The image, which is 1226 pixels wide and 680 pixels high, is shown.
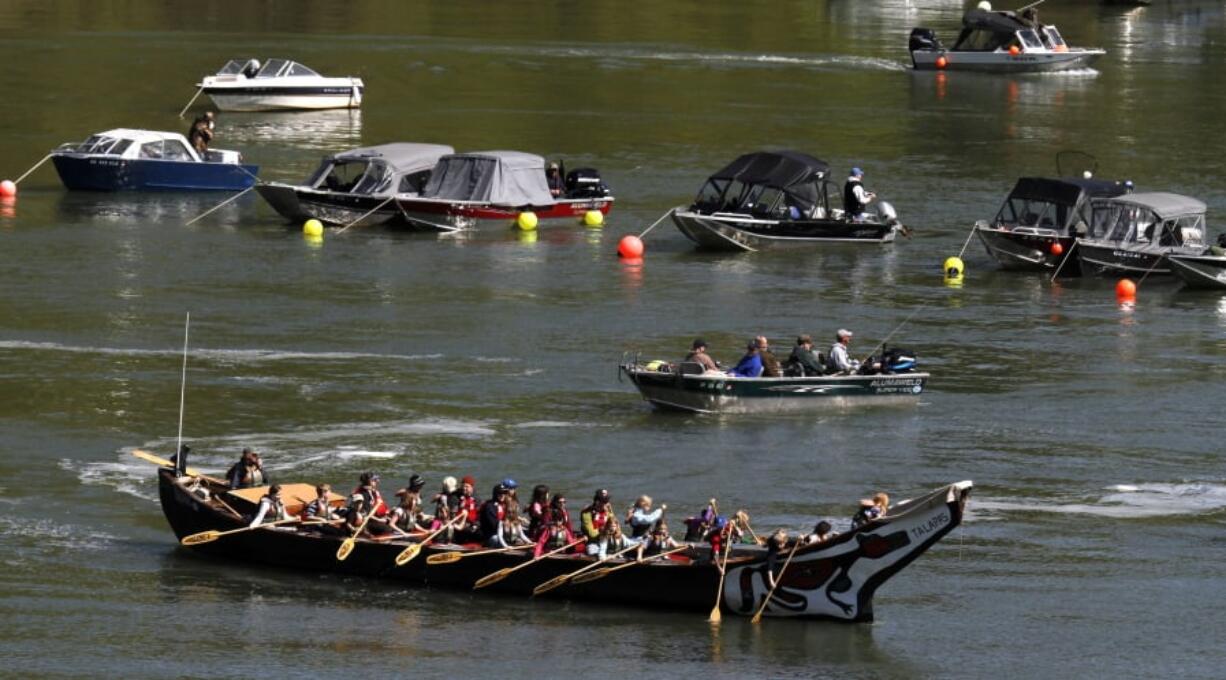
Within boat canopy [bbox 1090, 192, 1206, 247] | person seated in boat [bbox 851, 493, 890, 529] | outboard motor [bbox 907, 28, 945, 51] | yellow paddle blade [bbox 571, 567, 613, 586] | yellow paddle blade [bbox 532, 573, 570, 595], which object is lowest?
yellow paddle blade [bbox 532, 573, 570, 595]

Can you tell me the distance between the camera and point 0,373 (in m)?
47.1

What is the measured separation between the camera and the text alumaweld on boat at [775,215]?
200ft

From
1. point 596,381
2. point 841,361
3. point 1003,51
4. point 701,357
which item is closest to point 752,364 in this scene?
point 701,357

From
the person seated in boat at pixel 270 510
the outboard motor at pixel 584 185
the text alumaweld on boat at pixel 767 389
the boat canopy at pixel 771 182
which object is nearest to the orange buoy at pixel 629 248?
the boat canopy at pixel 771 182

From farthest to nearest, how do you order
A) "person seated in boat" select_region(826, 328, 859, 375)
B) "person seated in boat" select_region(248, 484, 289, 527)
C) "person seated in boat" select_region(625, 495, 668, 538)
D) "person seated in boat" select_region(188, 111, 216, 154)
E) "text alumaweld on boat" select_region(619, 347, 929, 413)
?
"person seated in boat" select_region(188, 111, 216, 154) → "person seated in boat" select_region(826, 328, 859, 375) → "text alumaweld on boat" select_region(619, 347, 929, 413) → "person seated in boat" select_region(248, 484, 289, 527) → "person seated in boat" select_region(625, 495, 668, 538)

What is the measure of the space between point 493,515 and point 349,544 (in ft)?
7.10

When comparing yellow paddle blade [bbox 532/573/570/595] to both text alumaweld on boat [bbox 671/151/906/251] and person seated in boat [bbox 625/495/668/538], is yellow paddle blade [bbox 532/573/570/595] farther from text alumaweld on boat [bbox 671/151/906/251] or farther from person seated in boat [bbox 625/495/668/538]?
text alumaweld on boat [bbox 671/151/906/251]

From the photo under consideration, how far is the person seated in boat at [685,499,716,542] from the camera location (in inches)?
1359

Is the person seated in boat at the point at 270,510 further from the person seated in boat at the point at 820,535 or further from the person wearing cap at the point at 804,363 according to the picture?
the person wearing cap at the point at 804,363

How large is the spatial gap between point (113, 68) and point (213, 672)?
63.7 meters

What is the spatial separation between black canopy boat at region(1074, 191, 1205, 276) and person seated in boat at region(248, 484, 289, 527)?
27.6 m

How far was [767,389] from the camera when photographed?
44.2 m

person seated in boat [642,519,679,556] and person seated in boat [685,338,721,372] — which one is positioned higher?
person seated in boat [685,338,721,372]

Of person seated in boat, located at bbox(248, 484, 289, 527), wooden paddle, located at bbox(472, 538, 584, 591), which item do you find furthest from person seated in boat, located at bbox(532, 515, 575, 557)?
person seated in boat, located at bbox(248, 484, 289, 527)
